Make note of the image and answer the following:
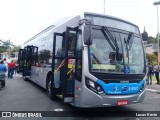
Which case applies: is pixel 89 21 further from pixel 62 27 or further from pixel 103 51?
pixel 62 27

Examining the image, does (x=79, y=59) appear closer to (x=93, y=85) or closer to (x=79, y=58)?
(x=79, y=58)

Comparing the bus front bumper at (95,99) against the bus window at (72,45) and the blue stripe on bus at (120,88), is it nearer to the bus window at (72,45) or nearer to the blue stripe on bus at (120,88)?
the blue stripe on bus at (120,88)

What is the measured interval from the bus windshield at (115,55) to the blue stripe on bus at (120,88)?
0.40 meters

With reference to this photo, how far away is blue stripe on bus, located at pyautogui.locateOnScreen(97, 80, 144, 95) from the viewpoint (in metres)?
6.76

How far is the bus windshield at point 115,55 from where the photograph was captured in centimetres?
692

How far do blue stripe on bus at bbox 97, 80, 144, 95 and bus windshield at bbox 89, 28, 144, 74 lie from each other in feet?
1.30

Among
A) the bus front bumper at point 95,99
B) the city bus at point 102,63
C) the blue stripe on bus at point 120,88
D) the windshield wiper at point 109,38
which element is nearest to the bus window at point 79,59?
the city bus at point 102,63

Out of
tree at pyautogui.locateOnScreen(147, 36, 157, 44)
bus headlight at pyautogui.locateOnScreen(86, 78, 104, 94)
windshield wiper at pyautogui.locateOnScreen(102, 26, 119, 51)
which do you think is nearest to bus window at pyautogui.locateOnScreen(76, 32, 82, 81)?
bus headlight at pyautogui.locateOnScreen(86, 78, 104, 94)

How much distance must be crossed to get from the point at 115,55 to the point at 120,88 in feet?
3.39

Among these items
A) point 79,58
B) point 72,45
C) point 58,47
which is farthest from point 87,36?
point 58,47

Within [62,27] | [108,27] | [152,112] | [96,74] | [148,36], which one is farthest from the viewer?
[148,36]

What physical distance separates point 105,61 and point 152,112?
2.84 metres

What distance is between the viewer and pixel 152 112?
8.18 metres

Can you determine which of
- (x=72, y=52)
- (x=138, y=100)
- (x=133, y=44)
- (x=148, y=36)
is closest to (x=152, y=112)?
(x=138, y=100)
